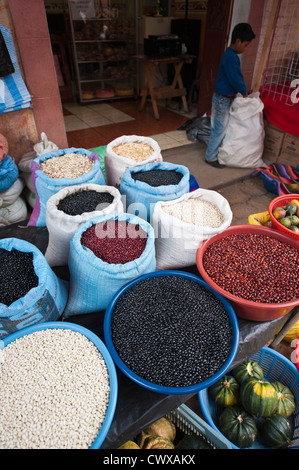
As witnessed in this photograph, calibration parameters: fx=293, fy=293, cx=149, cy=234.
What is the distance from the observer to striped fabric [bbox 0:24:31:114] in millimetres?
2180

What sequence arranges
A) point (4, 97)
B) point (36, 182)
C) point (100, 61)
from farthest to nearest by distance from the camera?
point (100, 61) → point (4, 97) → point (36, 182)

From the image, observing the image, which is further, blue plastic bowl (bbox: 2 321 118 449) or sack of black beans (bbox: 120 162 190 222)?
sack of black beans (bbox: 120 162 190 222)

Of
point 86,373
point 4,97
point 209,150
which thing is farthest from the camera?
point 209,150

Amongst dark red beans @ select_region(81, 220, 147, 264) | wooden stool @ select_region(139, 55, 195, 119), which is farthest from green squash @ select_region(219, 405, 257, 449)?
wooden stool @ select_region(139, 55, 195, 119)

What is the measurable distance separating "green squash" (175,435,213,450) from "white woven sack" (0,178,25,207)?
6.91ft

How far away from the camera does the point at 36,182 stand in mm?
1709

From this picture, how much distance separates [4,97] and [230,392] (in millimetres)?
2520

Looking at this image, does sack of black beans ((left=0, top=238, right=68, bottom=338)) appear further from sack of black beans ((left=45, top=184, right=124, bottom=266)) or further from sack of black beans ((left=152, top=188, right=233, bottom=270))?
sack of black beans ((left=152, top=188, right=233, bottom=270))

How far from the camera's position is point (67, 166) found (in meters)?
1.81

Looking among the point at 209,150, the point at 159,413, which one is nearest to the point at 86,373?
the point at 159,413

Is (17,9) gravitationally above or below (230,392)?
above

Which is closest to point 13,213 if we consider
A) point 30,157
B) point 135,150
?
point 30,157

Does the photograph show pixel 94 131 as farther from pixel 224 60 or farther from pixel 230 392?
pixel 230 392

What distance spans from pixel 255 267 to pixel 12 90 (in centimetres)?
224
